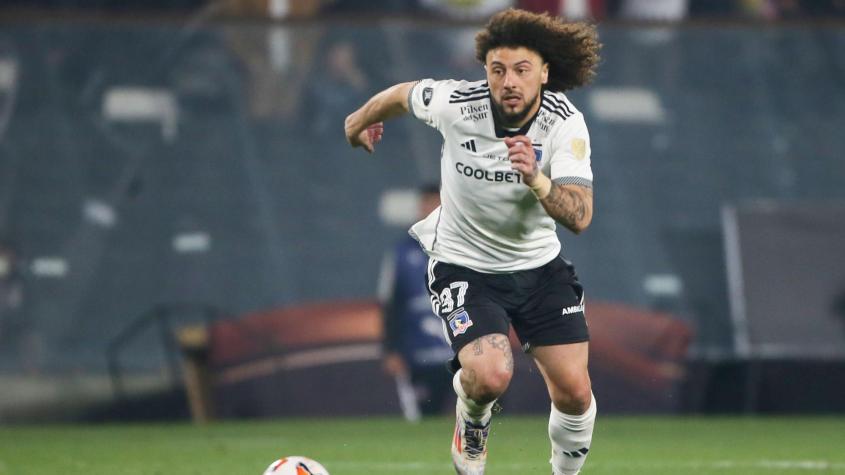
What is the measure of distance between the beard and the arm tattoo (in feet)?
1.35

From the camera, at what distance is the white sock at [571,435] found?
659 centimetres

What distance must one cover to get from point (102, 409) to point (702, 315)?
15.6ft

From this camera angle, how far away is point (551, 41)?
661 centimetres

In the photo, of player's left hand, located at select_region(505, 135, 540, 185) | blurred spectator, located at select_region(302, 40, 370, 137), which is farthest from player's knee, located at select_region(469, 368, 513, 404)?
blurred spectator, located at select_region(302, 40, 370, 137)

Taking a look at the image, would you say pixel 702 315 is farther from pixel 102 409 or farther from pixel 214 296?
pixel 102 409

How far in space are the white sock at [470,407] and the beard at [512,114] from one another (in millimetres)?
1034

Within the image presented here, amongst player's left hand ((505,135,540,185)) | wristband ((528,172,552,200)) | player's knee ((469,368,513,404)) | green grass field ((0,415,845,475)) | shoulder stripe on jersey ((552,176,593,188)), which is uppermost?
player's left hand ((505,135,540,185))

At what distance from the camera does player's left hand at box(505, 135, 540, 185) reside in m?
5.80

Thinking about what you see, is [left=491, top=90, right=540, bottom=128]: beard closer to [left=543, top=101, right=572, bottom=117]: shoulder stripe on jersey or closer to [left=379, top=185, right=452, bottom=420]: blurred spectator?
[left=543, top=101, right=572, bottom=117]: shoulder stripe on jersey

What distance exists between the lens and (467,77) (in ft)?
42.7

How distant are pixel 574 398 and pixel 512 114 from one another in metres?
1.19

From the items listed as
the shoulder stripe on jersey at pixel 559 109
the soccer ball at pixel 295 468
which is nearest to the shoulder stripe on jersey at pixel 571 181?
the shoulder stripe on jersey at pixel 559 109

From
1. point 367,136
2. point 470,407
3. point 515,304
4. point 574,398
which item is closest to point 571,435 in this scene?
point 574,398

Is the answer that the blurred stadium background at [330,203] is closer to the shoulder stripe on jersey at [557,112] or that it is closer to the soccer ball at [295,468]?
the soccer ball at [295,468]
